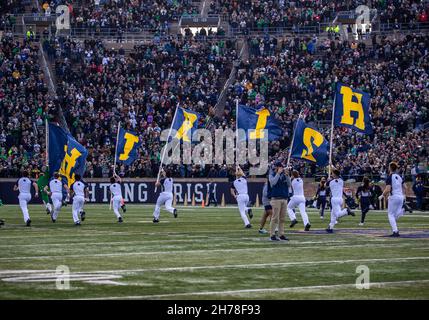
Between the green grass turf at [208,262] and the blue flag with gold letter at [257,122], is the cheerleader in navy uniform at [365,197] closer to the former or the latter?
the green grass turf at [208,262]

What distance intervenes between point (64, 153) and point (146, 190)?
62.2 feet

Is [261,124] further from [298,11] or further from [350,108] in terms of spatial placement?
[298,11]

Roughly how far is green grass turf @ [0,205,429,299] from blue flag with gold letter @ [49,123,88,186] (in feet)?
15.0

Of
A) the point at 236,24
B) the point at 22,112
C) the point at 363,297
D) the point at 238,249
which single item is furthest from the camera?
the point at 236,24

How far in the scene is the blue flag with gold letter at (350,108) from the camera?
32219 millimetres

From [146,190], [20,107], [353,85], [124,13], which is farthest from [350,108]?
[124,13]

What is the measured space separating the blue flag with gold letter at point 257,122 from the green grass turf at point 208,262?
5466mm

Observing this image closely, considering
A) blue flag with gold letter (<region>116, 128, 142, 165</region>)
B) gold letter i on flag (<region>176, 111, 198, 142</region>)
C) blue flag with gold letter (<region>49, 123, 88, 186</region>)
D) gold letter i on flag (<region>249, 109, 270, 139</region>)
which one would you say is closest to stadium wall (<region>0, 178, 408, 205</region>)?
blue flag with gold letter (<region>116, 128, 142, 165</region>)

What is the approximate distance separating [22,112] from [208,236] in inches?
1311

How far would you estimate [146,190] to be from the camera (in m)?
53.2

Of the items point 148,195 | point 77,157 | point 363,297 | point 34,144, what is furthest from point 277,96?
point 363,297

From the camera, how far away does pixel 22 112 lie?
186ft
